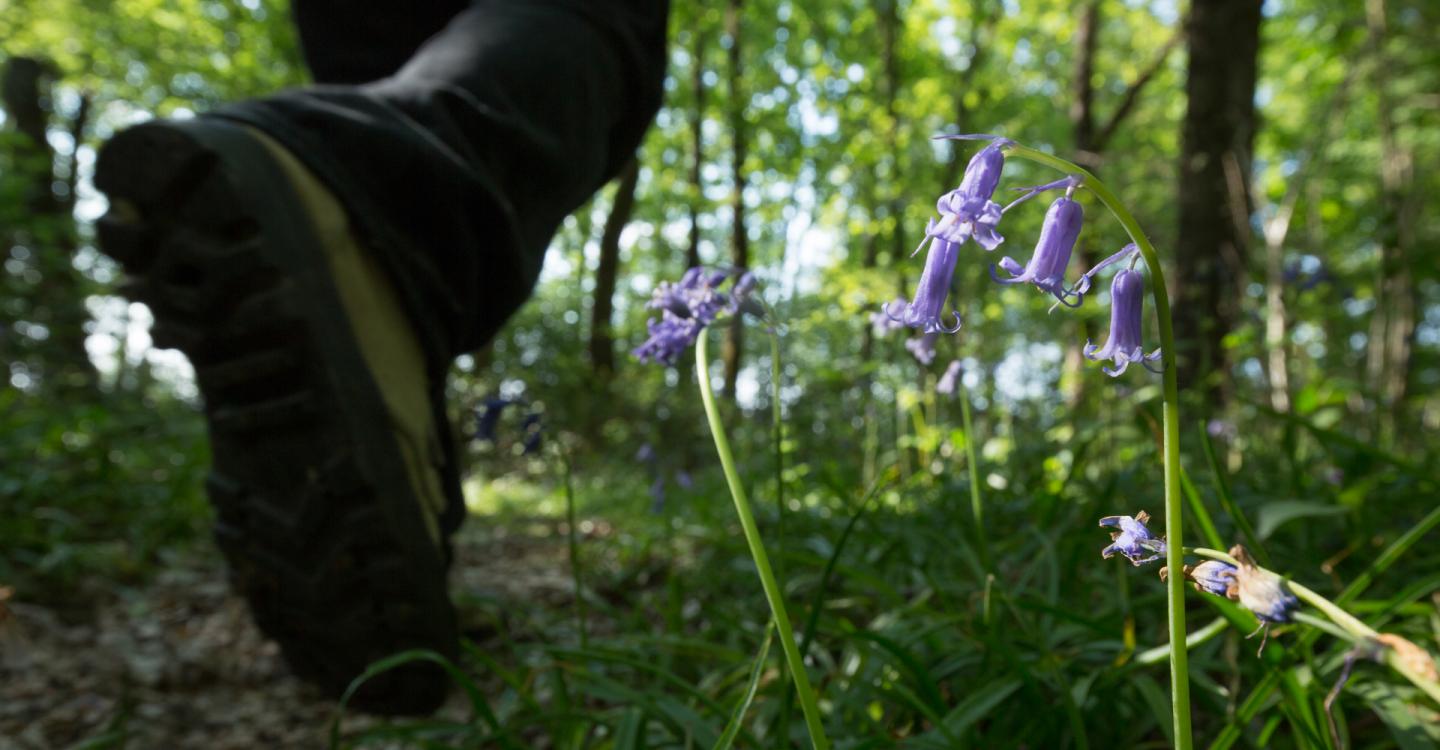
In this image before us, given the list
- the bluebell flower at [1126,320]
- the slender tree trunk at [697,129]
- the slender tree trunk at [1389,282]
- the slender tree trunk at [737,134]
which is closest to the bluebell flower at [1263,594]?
the bluebell flower at [1126,320]

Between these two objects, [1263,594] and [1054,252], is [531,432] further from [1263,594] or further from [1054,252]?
[1263,594]

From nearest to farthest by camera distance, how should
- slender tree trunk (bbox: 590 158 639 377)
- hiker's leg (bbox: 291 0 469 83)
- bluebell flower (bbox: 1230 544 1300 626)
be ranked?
bluebell flower (bbox: 1230 544 1300 626) < hiker's leg (bbox: 291 0 469 83) < slender tree trunk (bbox: 590 158 639 377)

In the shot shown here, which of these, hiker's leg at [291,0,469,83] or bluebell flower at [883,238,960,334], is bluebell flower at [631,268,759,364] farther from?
hiker's leg at [291,0,469,83]

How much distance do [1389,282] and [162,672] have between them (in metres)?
3.45

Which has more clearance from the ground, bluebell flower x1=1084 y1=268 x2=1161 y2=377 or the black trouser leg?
the black trouser leg

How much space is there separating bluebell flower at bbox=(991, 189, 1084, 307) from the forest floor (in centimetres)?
122

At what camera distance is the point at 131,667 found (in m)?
1.72

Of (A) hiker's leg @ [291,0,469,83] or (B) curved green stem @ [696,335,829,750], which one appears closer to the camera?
(B) curved green stem @ [696,335,829,750]

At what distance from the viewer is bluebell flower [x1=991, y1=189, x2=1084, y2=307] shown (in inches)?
20.1

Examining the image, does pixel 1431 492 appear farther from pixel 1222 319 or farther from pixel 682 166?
pixel 682 166

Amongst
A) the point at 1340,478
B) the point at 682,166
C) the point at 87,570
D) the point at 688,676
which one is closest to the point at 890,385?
the point at 1340,478

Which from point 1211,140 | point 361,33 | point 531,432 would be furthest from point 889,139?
point 531,432

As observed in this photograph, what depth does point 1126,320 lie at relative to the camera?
54cm

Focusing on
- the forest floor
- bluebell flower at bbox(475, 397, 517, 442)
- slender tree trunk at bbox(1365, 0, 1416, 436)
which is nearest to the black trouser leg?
bluebell flower at bbox(475, 397, 517, 442)
